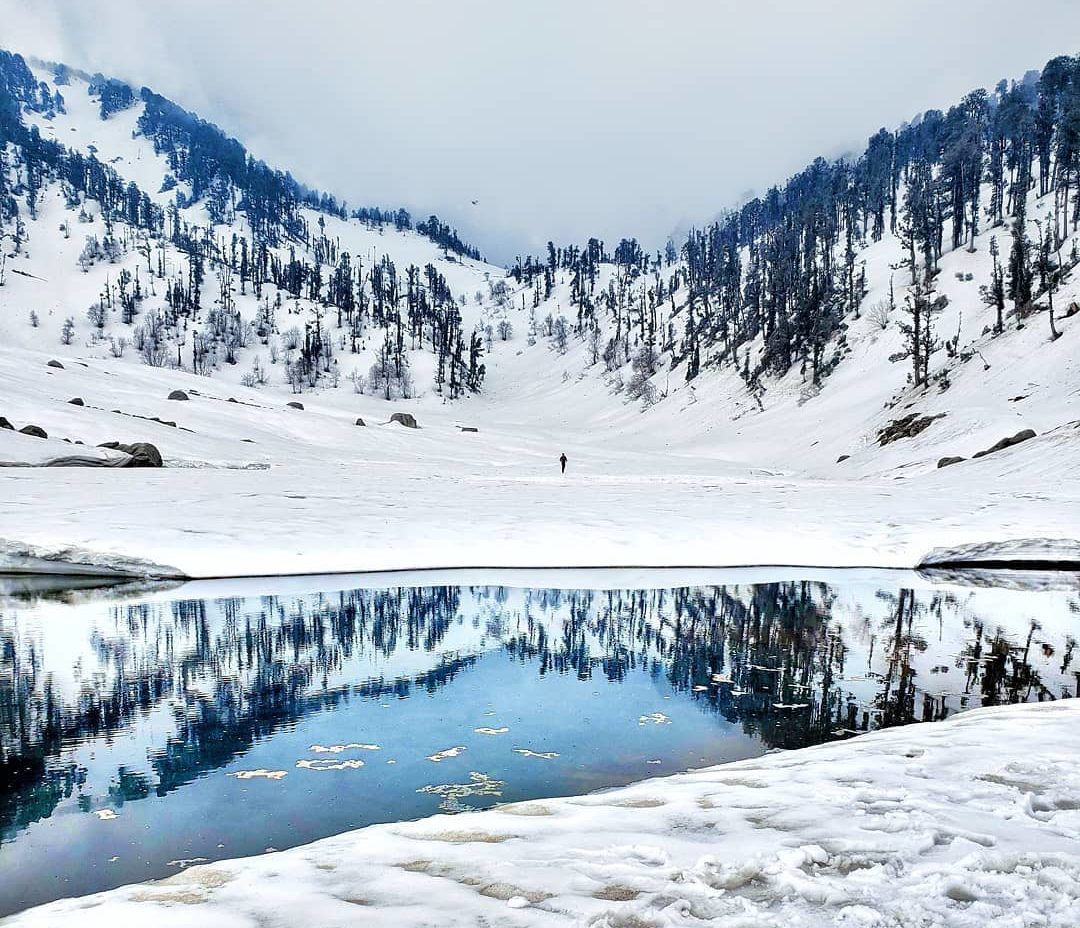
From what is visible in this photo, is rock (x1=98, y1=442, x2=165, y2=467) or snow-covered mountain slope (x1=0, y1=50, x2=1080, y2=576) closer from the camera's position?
snow-covered mountain slope (x1=0, y1=50, x2=1080, y2=576)

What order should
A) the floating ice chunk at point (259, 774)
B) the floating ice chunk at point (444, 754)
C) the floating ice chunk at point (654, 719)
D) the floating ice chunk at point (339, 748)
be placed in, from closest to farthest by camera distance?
the floating ice chunk at point (259, 774)
the floating ice chunk at point (444, 754)
the floating ice chunk at point (339, 748)
the floating ice chunk at point (654, 719)

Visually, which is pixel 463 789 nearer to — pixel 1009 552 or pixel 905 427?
pixel 1009 552

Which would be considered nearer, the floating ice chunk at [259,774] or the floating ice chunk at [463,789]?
the floating ice chunk at [463,789]

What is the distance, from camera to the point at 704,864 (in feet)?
12.1

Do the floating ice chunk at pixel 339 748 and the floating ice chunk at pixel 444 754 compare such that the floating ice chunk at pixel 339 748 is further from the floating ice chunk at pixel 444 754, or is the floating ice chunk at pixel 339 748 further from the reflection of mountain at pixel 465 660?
the reflection of mountain at pixel 465 660

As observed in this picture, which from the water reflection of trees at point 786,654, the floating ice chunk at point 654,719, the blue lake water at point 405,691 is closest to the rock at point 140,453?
the blue lake water at point 405,691

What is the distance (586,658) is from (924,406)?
4537 centimetres

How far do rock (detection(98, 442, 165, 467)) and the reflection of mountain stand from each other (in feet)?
60.9

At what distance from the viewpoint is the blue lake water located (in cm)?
547

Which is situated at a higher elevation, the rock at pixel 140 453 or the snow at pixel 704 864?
the rock at pixel 140 453

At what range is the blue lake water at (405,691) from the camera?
5.47 m

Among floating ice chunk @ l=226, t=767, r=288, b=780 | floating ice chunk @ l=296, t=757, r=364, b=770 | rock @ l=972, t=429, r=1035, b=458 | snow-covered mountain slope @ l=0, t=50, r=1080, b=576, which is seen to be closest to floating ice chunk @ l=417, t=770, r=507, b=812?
floating ice chunk @ l=296, t=757, r=364, b=770

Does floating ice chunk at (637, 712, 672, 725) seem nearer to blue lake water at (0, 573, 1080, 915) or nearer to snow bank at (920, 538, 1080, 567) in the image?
blue lake water at (0, 573, 1080, 915)

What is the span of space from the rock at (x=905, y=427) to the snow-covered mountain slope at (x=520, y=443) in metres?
0.81
